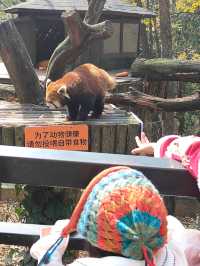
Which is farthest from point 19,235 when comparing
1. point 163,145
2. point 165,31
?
point 165,31

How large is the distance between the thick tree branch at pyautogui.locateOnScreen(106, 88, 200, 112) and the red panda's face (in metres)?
0.85

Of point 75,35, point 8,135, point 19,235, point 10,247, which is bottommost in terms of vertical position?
point 10,247

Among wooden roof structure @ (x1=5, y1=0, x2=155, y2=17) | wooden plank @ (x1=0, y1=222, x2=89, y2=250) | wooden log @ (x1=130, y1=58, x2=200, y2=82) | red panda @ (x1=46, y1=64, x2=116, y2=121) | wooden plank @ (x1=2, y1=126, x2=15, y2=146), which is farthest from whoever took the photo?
wooden roof structure @ (x1=5, y1=0, x2=155, y2=17)

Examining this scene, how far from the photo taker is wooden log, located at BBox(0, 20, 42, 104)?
4.47 meters

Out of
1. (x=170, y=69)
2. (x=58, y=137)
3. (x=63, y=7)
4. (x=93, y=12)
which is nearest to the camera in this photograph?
(x=58, y=137)

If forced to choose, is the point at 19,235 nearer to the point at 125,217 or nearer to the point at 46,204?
the point at 125,217

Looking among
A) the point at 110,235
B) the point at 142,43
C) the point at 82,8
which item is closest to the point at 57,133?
the point at 110,235

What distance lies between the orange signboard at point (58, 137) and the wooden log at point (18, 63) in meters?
1.08

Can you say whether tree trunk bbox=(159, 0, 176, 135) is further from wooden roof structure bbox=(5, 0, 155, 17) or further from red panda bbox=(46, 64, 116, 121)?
red panda bbox=(46, 64, 116, 121)

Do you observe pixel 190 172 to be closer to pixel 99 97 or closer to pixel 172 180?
pixel 172 180

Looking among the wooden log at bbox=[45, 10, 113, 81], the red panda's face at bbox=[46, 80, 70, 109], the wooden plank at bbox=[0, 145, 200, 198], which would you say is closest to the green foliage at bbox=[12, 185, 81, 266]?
the red panda's face at bbox=[46, 80, 70, 109]

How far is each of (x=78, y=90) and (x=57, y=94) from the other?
253 mm

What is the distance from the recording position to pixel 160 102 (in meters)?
5.45

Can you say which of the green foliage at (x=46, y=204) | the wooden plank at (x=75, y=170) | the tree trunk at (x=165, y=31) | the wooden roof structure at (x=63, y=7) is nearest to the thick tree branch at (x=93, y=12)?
the green foliage at (x=46, y=204)
